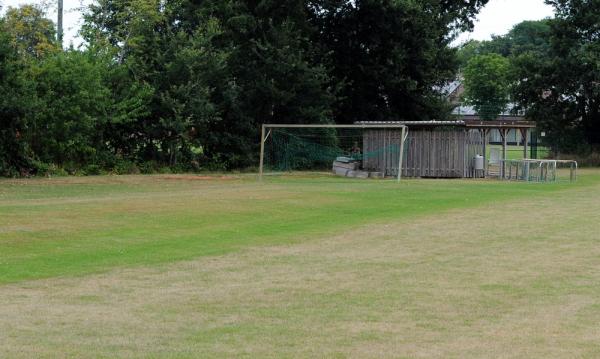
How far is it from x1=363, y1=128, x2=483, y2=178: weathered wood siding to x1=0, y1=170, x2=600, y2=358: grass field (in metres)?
14.3

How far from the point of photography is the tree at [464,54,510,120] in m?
92.7

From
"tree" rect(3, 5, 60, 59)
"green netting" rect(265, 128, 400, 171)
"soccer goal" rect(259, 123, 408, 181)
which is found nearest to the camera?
"soccer goal" rect(259, 123, 408, 181)

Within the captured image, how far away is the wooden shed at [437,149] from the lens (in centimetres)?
3703

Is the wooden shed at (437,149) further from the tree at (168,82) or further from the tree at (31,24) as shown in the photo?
the tree at (31,24)

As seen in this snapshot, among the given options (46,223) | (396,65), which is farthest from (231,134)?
(46,223)

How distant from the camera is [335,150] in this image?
42.2 metres

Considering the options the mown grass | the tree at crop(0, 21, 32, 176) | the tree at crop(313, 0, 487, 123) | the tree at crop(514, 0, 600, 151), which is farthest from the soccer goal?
the tree at crop(514, 0, 600, 151)

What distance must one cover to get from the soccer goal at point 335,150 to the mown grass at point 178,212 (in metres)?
4.74

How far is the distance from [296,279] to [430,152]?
2657cm

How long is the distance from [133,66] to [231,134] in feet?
18.5

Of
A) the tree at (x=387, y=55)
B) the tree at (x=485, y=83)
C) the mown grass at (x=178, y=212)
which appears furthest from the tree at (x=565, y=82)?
the tree at (x=485, y=83)

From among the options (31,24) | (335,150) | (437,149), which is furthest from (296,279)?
(31,24)

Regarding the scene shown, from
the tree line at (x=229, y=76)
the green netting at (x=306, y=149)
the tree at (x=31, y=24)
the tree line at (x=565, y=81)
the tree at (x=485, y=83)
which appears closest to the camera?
the tree line at (x=229, y=76)

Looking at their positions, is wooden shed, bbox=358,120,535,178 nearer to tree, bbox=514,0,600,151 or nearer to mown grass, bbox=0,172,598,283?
mown grass, bbox=0,172,598,283
